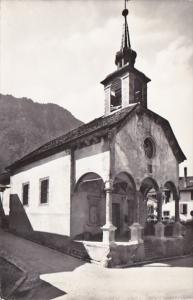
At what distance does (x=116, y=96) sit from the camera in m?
16.7

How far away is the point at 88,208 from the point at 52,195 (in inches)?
83.3

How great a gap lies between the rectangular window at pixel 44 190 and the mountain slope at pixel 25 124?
75.3ft

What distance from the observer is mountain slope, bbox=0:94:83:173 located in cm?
4191

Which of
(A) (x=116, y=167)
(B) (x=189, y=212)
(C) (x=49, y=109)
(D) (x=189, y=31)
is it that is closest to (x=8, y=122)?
(C) (x=49, y=109)

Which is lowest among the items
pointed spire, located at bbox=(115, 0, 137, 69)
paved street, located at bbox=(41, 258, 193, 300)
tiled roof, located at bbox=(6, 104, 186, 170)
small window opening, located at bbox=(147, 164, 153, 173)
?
paved street, located at bbox=(41, 258, 193, 300)

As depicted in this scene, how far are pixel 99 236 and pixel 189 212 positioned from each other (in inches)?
940

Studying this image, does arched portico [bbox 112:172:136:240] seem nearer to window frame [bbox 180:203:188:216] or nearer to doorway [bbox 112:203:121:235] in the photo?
doorway [bbox 112:203:121:235]

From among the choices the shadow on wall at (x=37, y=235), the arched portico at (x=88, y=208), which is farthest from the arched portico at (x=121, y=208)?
the shadow on wall at (x=37, y=235)

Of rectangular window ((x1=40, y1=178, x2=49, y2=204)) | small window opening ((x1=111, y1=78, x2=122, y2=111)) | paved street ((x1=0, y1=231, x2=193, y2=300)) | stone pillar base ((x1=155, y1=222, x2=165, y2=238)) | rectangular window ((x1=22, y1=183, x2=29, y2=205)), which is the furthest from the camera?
rectangular window ((x1=22, y1=183, x2=29, y2=205))

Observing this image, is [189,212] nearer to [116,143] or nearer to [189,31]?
[116,143]

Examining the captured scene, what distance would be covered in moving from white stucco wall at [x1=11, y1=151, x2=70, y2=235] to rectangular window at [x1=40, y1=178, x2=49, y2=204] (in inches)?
8.2

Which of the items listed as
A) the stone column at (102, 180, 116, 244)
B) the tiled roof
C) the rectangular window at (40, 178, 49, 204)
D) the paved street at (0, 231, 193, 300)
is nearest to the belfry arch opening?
the tiled roof

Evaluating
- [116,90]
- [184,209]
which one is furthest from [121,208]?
[184,209]

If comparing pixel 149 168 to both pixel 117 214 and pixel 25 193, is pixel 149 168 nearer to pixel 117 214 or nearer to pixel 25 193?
pixel 117 214
